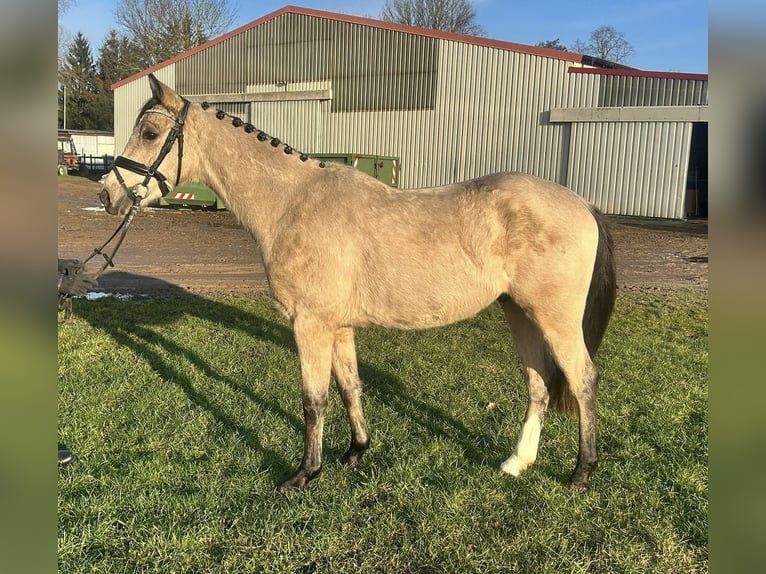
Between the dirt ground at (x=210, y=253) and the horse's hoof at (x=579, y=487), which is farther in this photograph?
the dirt ground at (x=210, y=253)

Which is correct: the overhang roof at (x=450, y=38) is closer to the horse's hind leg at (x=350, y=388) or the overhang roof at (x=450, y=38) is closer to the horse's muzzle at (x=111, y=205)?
the horse's hind leg at (x=350, y=388)

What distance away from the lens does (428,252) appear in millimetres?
3475

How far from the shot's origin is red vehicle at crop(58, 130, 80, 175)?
133ft

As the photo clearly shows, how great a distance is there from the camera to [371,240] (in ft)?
11.4

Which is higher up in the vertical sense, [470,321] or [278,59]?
[278,59]

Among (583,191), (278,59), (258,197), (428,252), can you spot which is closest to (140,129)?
(258,197)

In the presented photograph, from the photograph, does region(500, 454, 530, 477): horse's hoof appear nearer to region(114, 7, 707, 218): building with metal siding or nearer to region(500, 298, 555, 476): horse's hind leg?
region(500, 298, 555, 476): horse's hind leg

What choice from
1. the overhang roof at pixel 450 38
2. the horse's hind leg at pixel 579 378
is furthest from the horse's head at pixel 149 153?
the overhang roof at pixel 450 38

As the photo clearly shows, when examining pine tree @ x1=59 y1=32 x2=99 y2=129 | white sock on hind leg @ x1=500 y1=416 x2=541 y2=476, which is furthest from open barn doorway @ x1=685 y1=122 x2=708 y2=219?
pine tree @ x1=59 y1=32 x2=99 y2=129

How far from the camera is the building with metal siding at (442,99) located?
2002 centimetres

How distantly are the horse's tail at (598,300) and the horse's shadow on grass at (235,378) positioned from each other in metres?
0.74

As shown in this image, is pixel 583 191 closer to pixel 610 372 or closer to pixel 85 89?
pixel 610 372

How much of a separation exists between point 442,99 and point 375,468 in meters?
21.5

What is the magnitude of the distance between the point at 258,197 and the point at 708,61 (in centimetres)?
313
